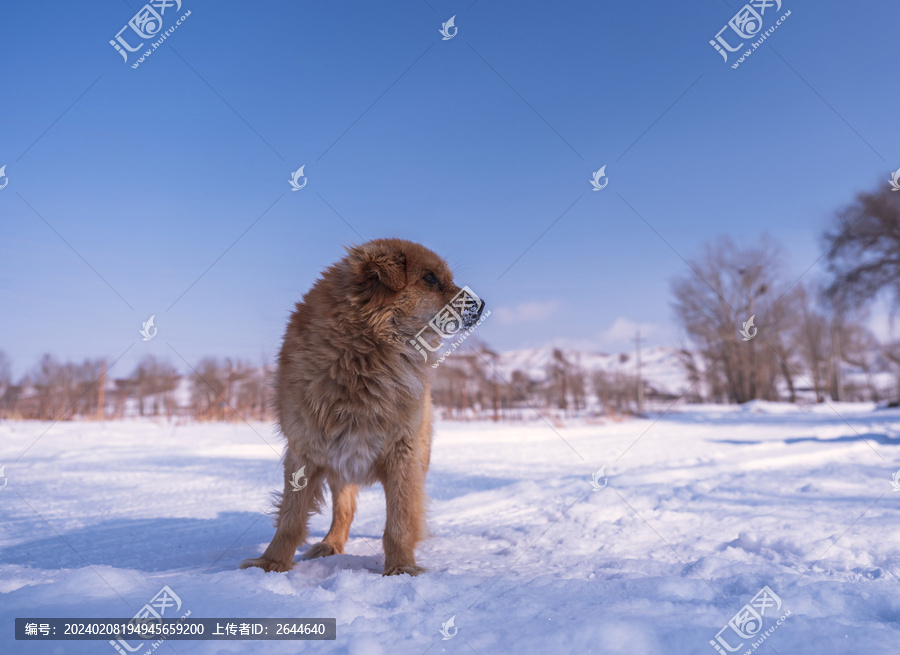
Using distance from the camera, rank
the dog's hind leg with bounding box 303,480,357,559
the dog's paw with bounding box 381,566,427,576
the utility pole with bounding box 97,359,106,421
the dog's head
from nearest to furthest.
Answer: the dog's paw with bounding box 381,566,427,576 < the dog's head < the dog's hind leg with bounding box 303,480,357,559 < the utility pole with bounding box 97,359,106,421

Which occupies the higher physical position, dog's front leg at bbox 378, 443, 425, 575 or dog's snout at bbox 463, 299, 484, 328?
dog's snout at bbox 463, 299, 484, 328

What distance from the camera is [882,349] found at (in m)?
33.0

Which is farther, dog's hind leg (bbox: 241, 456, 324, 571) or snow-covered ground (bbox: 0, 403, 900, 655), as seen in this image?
dog's hind leg (bbox: 241, 456, 324, 571)

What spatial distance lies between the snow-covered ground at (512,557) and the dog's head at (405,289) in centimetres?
138

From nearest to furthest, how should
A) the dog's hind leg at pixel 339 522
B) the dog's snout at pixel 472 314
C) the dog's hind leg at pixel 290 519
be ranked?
the dog's hind leg at pixel 290 519
the dog's snout at pixel 472 314
the dog's hind leg at pixel 339 522

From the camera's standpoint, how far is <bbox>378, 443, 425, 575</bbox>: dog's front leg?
3100mm

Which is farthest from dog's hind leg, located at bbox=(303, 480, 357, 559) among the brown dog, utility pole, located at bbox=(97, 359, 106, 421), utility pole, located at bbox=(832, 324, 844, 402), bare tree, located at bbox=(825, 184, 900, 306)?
utility pole, located at bbox=(832, 324, 844, 402)

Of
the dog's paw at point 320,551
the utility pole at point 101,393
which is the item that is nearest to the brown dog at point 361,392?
the dog's paw at point 320,551

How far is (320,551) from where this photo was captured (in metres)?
3.69

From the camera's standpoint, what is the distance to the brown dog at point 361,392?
3150 millimetres

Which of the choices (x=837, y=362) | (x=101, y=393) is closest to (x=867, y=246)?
(x=837, y=362)

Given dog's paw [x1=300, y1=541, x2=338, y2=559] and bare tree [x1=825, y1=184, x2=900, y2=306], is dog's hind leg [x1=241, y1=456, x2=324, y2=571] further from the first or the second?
bare tree [x1=825, y1=184, x2=900, y2=306]

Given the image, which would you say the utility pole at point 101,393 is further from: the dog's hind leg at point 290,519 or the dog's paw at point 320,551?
the dog's hind leg at point 290,519

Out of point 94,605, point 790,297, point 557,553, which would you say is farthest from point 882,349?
point 94,605
